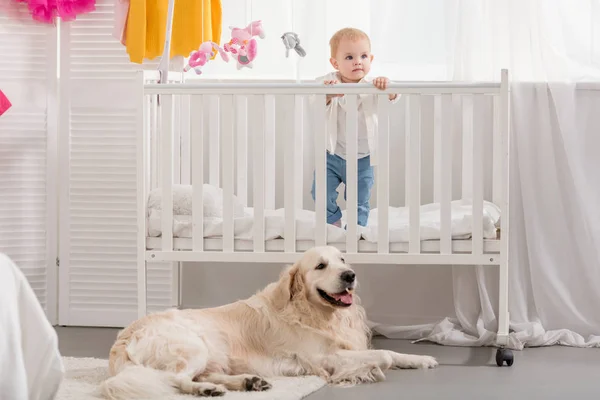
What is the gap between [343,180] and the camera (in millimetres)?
3199

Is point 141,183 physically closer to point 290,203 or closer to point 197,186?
point 197,186

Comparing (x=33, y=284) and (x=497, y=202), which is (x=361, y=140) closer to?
(x=497, y=202)

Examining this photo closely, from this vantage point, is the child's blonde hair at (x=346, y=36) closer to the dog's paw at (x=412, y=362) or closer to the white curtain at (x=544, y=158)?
the white curtain at (x=544, y=158)

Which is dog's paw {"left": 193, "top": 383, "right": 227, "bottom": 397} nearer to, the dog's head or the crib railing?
the dog's head

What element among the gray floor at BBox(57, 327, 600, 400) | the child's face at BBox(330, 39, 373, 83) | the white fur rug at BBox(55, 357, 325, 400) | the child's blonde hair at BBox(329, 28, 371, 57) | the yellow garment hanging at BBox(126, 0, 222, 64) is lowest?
the gray floor at BBox(57, 327, 600, 400)

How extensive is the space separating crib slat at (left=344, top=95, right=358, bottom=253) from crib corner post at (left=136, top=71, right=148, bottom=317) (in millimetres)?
650

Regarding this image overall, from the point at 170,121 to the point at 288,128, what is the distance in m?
0.38

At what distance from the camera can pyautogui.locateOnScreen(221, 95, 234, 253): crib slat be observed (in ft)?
9.53

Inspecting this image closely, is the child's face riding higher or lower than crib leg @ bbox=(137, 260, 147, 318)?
higher

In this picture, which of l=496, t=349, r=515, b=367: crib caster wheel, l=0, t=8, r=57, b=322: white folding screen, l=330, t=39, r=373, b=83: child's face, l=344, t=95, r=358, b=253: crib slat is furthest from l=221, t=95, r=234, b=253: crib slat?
l=0, t=8, r=57, b=322: white folding screen

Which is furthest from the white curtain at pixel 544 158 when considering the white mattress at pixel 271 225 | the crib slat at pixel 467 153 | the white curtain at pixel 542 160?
the white mattress at pixel 271 225

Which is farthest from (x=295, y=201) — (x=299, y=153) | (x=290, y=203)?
(x=299, y=153)

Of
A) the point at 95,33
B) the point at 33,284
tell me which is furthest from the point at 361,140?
the point at 33,284

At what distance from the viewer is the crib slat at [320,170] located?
2873 millimetres
